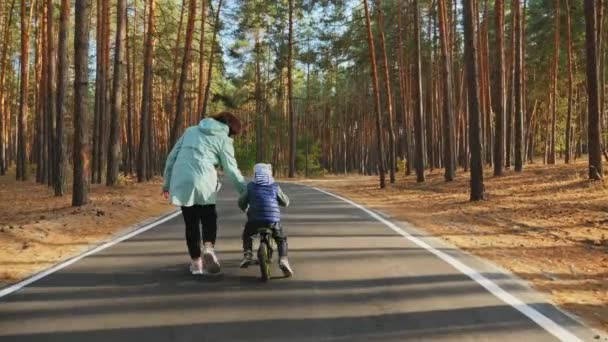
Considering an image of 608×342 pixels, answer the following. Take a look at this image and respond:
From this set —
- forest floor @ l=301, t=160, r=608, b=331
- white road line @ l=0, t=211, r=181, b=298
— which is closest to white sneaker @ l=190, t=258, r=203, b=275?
white road line @ l=0, t=211, r=181, b=298

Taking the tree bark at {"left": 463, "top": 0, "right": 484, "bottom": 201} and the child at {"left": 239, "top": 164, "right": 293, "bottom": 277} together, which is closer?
the child at {"left": 239, "top": 164, "right": 293, "bottom": 277}

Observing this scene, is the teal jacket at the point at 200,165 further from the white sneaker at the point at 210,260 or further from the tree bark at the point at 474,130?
the tree bark at the point at 474,130

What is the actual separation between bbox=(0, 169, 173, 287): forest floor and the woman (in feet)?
7.13

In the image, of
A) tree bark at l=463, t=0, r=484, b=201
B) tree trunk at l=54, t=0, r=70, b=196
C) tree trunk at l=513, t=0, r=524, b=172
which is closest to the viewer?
tree bark at l=463, t=0, r=484, b=201

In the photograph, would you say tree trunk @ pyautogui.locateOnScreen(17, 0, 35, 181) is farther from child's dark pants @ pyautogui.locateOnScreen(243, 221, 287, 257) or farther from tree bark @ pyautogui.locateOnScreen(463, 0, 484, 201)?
child's dark pants @ pyautogui.locateOnScreen(243, 221, 287, 257)

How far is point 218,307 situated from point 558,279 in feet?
14.3

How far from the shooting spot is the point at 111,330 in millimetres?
5062

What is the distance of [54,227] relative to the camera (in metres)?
→ 11.9

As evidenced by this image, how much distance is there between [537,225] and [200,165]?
880 centimetres

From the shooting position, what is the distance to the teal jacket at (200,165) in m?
6.89

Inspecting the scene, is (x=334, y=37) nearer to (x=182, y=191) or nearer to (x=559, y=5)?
(x=559, y=5)

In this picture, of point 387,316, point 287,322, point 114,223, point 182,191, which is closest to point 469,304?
point 387,316

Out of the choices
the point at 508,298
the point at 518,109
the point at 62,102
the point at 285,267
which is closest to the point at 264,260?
the point at 285,267

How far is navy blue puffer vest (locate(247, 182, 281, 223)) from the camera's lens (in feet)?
23.4
